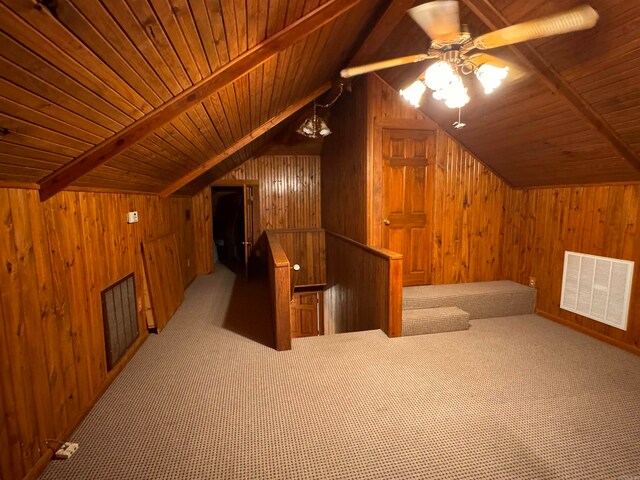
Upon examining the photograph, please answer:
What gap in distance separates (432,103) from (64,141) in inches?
131

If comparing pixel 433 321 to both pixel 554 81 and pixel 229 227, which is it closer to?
pixel 554 81

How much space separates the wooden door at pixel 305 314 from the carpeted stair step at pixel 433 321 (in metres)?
2.96

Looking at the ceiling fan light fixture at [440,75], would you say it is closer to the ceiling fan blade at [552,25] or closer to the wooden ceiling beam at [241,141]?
the ceiling fan blade at [552,25]

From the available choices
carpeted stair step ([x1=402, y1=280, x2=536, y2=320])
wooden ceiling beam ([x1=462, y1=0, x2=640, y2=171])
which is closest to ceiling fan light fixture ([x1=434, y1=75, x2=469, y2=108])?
wooden ceiling beam ([x1=462, y1=0, x2=640, y2=171])

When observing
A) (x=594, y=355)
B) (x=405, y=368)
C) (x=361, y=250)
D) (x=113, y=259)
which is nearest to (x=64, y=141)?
(x=113, y=259)

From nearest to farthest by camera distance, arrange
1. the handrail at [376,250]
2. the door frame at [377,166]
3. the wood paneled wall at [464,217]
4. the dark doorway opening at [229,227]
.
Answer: the handrail at [376,250] → the door frame at [377,166] → the wood paneled wall at [464,217] → the dark doorway opening at [229,227]

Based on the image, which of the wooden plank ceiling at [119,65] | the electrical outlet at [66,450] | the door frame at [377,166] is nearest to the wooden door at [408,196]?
the door frame at [377,166]

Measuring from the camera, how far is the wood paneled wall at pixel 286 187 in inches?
234

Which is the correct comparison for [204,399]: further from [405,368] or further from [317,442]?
[405,368]

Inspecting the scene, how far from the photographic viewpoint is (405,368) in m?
2.45

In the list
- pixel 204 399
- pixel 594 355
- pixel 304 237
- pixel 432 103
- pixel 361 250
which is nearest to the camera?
pixel 204 399

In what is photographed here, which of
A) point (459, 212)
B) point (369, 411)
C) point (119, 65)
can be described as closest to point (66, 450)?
point (369, 411)

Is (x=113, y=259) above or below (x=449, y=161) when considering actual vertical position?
→ below

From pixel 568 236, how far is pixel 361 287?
90.1 inches
